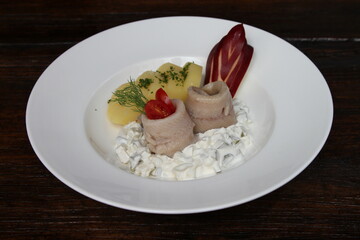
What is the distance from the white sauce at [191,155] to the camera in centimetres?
207

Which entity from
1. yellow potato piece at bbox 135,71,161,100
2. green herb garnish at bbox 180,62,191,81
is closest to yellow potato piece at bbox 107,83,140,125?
yellow potato piece at bbox 135,71,161,100

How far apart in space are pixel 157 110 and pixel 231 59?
0.60 m

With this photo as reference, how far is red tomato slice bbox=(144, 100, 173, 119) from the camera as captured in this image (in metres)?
2.15

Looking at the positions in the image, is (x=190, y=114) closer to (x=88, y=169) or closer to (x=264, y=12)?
(x=88, y=169)

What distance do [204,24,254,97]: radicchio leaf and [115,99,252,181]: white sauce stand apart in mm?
301

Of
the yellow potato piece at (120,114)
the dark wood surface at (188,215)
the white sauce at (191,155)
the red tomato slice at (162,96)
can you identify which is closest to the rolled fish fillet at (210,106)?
the white sauce at (191,155)

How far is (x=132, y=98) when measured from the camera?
2.29 m

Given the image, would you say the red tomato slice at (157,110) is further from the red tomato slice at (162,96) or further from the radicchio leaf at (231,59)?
the radicchio leaf at (231,59)

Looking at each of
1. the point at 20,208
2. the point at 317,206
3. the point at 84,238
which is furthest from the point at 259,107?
the point at 20,208

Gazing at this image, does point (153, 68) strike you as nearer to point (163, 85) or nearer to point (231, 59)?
point (163, 85)

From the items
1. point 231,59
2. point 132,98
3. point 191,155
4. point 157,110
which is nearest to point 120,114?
point 132,98

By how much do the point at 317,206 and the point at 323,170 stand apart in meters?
0.24

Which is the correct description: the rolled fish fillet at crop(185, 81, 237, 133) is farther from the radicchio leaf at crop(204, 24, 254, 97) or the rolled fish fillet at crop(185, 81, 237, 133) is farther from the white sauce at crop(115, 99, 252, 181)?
the radicchio leaf at crop(204, 24, 254, 97)

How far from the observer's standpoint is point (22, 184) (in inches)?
84.7
